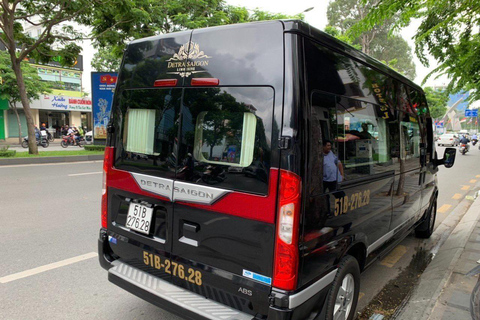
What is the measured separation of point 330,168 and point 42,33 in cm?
1375

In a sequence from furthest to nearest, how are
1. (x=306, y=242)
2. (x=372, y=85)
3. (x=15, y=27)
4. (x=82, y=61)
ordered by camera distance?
1. (x=82, y=61)
2. (x=15, y=27)
3. (x=372, y=85)
4. (x=306, y=242)

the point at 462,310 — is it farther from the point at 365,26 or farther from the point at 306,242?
the point at 365,26

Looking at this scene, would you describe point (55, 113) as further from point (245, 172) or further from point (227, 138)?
point (245, 172)

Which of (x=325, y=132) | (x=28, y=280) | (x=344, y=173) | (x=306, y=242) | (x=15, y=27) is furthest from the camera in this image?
(x=15, y=27)

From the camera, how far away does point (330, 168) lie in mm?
2189

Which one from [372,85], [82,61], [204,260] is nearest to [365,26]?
[372,85]

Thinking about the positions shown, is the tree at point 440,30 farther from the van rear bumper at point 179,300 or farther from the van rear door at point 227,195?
the van rear bumper at point 179,300

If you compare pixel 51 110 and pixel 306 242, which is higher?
pixel 51 110

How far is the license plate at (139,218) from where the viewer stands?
99.5 inches

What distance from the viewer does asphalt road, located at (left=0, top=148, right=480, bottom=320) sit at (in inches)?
111

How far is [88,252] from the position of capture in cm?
397

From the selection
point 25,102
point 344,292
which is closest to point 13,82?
point 25,102

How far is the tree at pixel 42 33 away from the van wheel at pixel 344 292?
11984 millimetres

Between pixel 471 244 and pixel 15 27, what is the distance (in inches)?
600
